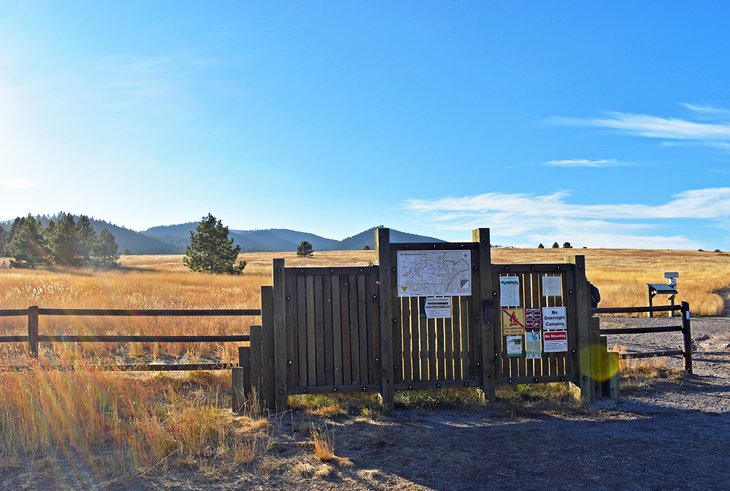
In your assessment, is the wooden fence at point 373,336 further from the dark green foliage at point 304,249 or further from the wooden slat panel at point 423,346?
the dark green foliage at point 304,249

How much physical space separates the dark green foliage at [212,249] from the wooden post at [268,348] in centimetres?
3991

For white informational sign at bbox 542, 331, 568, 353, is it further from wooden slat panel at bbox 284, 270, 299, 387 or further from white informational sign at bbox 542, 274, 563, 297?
wooden slat panel at bbox 284, 270, 299, 387

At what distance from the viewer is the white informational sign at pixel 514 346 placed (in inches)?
313

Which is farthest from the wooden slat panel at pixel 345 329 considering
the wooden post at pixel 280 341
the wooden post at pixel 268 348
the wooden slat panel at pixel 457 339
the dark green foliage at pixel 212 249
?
the dark green foliage at pixel 212 249

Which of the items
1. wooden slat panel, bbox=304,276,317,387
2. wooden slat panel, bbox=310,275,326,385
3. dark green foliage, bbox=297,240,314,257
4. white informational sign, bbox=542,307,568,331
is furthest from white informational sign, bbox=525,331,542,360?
dark green foliage, bbox=297,240,314,257

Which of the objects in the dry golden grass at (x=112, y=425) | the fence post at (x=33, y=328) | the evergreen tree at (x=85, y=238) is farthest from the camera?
the evergreen tree at (x=85, y=238)

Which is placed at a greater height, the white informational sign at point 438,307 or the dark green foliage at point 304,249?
the dark green foliage at point 304,249

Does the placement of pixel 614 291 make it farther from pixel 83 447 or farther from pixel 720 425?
pixel 83 447

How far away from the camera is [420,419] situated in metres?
7.19

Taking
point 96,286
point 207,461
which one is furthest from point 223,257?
point 207,461

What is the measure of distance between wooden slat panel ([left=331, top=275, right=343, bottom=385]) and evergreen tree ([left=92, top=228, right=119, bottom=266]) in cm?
6158

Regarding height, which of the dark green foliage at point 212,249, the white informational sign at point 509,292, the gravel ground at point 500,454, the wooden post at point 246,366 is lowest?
the gravel ground at point 500,454

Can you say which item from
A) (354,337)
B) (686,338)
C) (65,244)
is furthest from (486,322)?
(65,244)

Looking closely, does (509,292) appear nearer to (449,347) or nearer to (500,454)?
(449,347)
